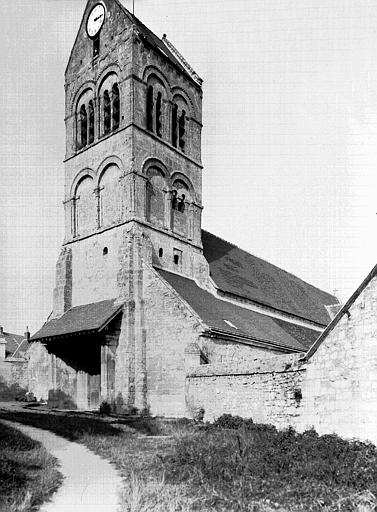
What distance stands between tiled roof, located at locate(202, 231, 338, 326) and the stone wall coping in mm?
8923

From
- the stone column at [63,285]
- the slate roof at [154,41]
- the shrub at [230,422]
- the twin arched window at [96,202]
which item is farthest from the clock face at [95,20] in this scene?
the shrub at [230,422]

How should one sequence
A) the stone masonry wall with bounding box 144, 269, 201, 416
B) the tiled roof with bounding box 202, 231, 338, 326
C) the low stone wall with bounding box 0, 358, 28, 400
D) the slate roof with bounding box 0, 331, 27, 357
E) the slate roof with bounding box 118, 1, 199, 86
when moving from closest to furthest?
the stone masonry wall with bounding box 144, 269, 201, 416, the slate roof with bounding box 118, 1, 199, 86, the tiled roof with bounding box 202, 231, 338, 326, the low stone wall with bounding box 0, 358, 28, 400, the slate roof with bounding box 0, 331, 27, 357

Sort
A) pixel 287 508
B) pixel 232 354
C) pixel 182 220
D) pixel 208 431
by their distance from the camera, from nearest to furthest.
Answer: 1. pixel 287 508
2. pixel 208 431
3. pixel 232 354
4. pixel 182 220

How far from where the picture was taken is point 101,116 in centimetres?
2766

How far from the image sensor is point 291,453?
10133 mm

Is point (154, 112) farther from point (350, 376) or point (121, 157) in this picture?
point (350, 376)

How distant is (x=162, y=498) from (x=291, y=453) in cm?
325

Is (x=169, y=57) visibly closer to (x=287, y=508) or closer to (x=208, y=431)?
(x=208, y=431)

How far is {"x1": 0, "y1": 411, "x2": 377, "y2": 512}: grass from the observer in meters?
7.89

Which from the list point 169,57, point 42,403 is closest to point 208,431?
point 42,403

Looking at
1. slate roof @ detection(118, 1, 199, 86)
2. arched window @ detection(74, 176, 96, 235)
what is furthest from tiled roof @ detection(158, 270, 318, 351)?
slate roof @ detection(118, 1, 199, 86)

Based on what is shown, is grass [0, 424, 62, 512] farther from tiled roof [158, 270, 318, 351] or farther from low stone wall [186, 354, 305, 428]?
tiled roof [158, 270, 318, 351]

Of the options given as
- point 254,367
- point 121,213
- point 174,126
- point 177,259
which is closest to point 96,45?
point 174,126

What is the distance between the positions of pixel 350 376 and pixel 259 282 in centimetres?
2251
